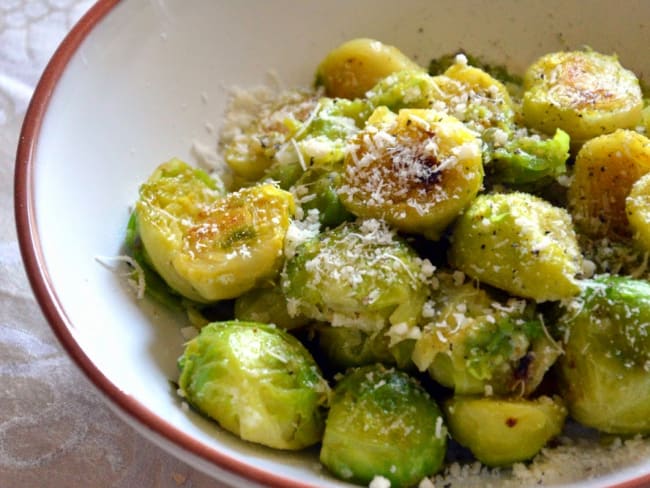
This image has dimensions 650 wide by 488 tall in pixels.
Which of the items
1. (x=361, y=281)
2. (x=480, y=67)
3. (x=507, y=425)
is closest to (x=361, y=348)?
(x=361, y=281)

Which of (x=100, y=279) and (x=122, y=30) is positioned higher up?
(x=122, y=30)

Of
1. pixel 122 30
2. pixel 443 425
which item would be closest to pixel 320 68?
pixel 122 30

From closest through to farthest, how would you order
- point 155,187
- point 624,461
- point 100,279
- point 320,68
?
point 624,461 < point 100,279 < point 155,187 < point 320,68

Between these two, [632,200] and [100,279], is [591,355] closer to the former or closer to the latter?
[632,200]

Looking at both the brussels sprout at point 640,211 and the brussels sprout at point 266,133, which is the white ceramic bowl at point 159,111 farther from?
the brussels sprout at point 640,211

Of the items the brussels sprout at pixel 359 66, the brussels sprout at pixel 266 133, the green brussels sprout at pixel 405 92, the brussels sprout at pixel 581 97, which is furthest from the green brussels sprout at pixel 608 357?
the brussels sprout at pixel 359 66

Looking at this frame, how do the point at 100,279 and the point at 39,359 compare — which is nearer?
the point at 100,279

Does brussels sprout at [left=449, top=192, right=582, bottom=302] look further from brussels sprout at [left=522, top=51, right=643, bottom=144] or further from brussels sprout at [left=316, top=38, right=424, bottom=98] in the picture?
brussels sprout at [left=316, top=38, right=424, bottom=98]

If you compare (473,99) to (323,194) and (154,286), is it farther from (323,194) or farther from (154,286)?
(154,286)
